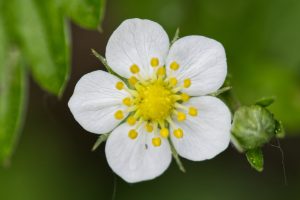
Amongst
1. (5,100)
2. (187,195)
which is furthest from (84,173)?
(5,100)

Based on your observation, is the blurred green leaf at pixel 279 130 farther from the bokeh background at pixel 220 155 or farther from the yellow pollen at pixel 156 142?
the bokeh background at pixel 220 155

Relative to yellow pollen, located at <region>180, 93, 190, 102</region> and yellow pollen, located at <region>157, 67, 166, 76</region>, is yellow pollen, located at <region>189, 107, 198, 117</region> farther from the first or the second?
yellow pollen, located at <region>157, 67, 166, 76</region>

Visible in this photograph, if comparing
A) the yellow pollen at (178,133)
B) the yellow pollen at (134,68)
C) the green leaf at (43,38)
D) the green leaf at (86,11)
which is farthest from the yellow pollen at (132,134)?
the green leaf at (86,11)

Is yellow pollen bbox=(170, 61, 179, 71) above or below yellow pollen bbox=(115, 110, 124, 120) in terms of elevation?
above

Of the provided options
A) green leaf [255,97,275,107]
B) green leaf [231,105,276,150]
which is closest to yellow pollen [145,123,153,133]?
green leaf [231,105,276,150]

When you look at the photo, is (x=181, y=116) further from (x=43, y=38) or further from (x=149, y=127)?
(x=43, y=38)

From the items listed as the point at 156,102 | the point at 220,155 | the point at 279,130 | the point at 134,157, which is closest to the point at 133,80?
the point at 156,102
